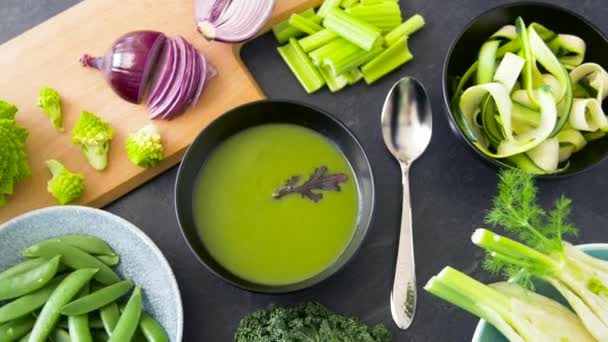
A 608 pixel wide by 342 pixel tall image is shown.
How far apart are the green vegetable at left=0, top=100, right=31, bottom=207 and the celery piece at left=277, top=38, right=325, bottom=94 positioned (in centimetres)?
79

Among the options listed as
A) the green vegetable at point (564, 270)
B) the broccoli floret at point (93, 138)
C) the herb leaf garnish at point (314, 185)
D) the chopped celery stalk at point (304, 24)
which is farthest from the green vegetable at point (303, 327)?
the chopped celery stalk at point (304, 24)


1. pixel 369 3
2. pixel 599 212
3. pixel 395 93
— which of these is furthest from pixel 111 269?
pixel 599 212

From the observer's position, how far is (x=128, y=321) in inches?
61.4

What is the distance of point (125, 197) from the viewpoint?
1.85m

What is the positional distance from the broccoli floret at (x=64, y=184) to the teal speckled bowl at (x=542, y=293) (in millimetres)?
1105

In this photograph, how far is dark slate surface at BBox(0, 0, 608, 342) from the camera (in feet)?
5.81

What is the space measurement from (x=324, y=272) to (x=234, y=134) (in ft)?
1.54

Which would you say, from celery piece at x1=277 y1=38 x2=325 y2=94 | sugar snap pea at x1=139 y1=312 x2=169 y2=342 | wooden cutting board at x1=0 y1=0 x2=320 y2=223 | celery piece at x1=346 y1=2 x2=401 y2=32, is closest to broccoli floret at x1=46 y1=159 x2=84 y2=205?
wooden cutting board at x1=0 y1=0 x2=320 y2=223

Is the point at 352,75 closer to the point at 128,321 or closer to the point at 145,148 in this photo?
the point at 145,148

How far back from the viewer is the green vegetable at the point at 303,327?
159cm

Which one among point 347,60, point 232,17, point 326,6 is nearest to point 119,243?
point 232,17

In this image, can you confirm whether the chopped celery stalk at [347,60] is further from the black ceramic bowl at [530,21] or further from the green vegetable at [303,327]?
the green vegetable at [303,327]

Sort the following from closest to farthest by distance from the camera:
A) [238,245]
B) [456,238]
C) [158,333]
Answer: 1. [158,333]
2. [238,245]
3. [456,238]

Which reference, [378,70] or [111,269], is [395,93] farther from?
[111,269]
